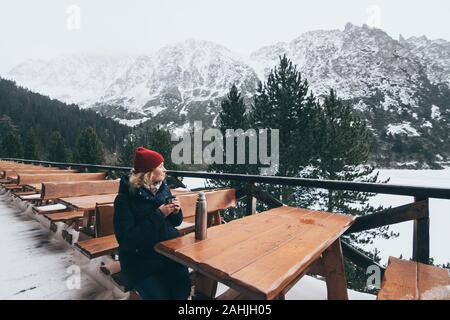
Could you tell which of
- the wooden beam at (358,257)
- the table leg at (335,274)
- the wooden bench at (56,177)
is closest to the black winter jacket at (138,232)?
the table leg at (335,274)

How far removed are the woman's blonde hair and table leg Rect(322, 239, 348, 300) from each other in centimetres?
160

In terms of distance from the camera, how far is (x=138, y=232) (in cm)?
201

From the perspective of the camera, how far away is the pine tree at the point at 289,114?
22.1m

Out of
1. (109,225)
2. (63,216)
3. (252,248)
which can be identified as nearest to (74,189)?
(63,216)

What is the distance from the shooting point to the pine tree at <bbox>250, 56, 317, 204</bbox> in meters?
22.1

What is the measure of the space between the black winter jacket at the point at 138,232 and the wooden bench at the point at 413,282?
4.79 ft

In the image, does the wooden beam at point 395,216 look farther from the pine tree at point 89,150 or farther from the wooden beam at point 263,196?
the pine tree at point 89,150

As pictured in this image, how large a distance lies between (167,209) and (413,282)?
174 centimetres

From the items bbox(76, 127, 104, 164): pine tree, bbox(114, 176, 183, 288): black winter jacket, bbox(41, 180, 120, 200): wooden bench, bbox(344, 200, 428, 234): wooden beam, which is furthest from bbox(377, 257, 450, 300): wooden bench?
bbox(76, 127, 104, 164): pine tree

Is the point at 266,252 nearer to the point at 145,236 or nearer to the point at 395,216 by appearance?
the point at 145,236

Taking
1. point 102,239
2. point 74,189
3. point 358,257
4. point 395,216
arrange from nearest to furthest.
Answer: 1. point 395,216
2. point 102,239
3. point 358,257
4. point 74,189
